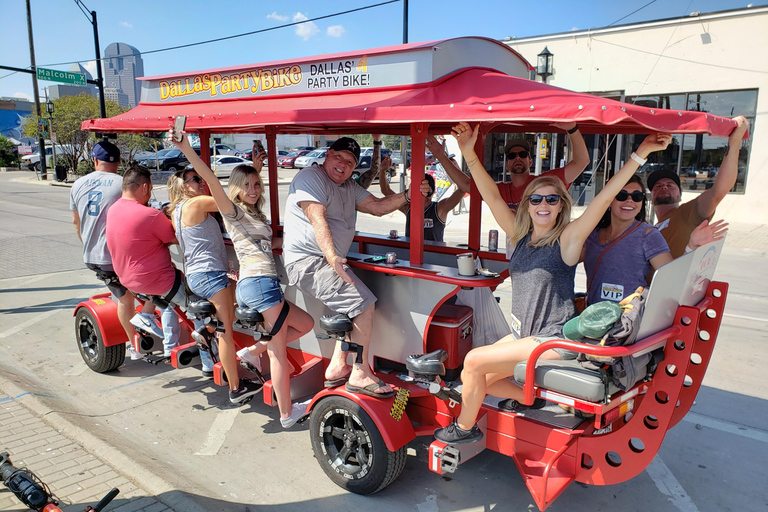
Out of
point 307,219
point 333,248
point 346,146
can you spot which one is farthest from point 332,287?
point 346,146

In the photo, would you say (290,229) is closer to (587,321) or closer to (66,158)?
(587,321)

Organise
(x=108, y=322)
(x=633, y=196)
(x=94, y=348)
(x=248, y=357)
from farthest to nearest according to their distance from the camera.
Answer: (x=94, y=348) < (x=108, y=322) < (x=248, y=357) < (x=633, y=196)

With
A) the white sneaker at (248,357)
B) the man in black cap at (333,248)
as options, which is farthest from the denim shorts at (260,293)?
the white sneaker at (248,357)

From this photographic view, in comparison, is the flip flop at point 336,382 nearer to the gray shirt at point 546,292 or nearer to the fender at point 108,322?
the gray shirt at point 546,292

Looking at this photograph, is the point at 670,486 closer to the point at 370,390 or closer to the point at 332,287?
the point at 370,390

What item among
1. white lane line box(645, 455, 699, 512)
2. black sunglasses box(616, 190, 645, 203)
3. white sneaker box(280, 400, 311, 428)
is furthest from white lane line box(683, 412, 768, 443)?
white sneaker box(280, 400, 311, 428)

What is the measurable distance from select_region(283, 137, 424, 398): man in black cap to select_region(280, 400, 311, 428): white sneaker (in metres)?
0.39

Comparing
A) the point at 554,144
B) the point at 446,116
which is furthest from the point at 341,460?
the point at 554,144

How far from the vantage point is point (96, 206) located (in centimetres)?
509

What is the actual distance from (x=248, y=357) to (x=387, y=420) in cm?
146

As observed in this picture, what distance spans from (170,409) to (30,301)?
A: 4450 mm

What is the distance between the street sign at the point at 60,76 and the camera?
20.4 meters

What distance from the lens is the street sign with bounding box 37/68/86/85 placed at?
2039 centimetres

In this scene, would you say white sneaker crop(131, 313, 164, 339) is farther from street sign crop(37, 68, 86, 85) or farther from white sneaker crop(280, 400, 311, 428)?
street sign crop(37, 68, 86, 85)
